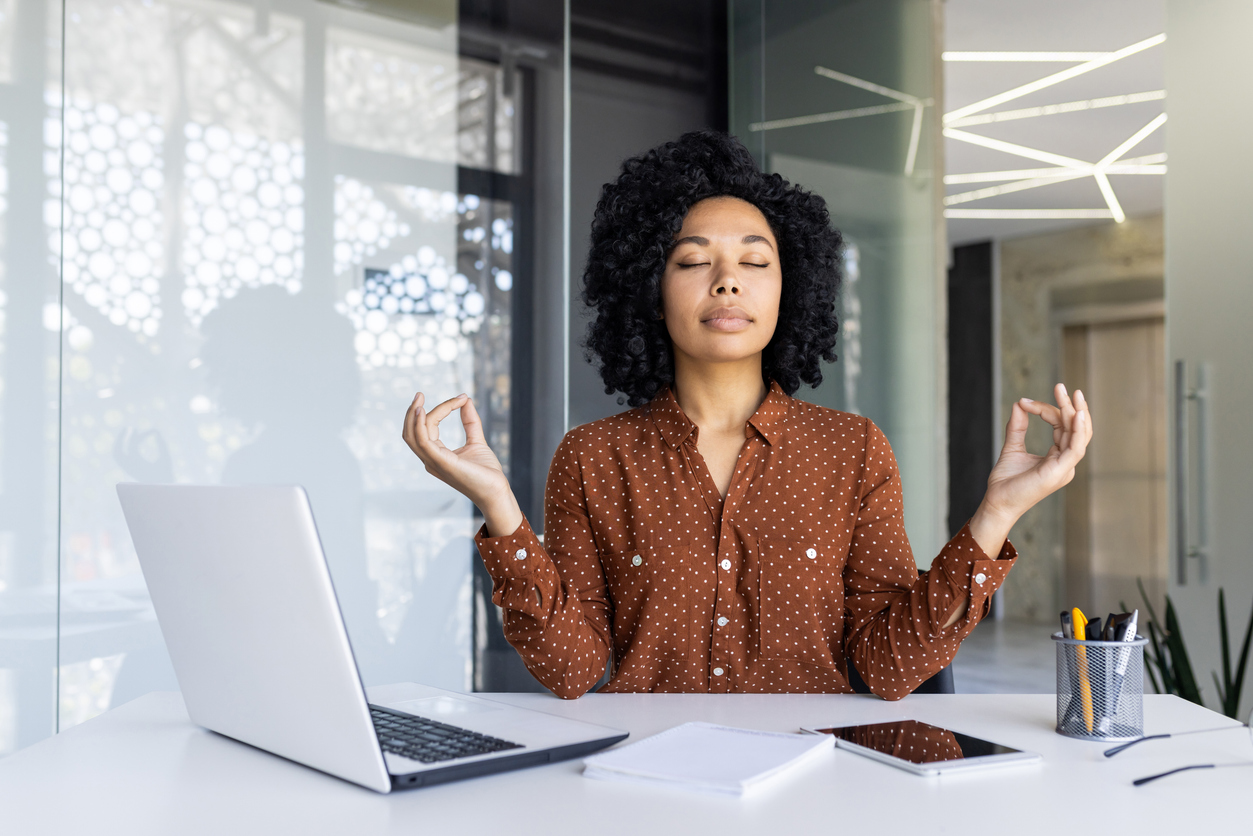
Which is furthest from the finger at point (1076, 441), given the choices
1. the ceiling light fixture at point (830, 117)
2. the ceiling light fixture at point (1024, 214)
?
the ceiling light fixture at point (1024, 214)

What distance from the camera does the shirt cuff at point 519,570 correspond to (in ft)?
4.00

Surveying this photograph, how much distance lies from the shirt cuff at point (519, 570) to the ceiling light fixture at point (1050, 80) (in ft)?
13.6

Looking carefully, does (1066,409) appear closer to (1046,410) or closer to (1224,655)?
(1046,410)

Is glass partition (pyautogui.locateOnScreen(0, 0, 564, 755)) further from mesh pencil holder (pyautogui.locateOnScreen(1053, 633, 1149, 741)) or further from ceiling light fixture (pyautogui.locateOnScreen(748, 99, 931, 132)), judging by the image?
mesh pencil holder (pyautogui.locateOnScreen(1053, 633, 1149, 741))

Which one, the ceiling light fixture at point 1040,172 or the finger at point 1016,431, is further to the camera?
the ceiling light fixture at point 1040,172

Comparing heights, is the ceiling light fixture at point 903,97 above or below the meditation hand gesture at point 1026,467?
above

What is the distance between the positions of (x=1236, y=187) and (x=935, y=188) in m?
0.92

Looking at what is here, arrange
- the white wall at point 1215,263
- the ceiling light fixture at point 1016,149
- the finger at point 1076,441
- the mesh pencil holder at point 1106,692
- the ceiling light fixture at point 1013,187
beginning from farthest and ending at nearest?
the ceiling light fixture at point 1013,187, the ceiling light fixture at point 1016,149, the white wall at point 1215,263, the finger at point 1076,441, the mesh pencil holder at point 1106,692

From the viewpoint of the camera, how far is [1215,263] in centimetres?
306

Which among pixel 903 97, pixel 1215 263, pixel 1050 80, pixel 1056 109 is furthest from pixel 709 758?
pixel 1056 109

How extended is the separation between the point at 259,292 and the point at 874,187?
2.06 m

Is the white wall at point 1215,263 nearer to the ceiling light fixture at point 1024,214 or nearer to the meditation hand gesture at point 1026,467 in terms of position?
the meditation hand gesture at point 1026,467

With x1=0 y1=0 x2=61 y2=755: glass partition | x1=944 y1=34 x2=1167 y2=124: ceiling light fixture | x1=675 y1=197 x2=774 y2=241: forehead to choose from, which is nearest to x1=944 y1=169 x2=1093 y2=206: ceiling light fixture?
x1=944 y1=34 x2=1167 y2=124: ceiling light fixture

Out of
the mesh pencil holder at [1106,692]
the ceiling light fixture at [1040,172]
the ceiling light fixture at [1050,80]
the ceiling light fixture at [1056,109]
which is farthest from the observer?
the ceiling light fixture at [1040,172]
